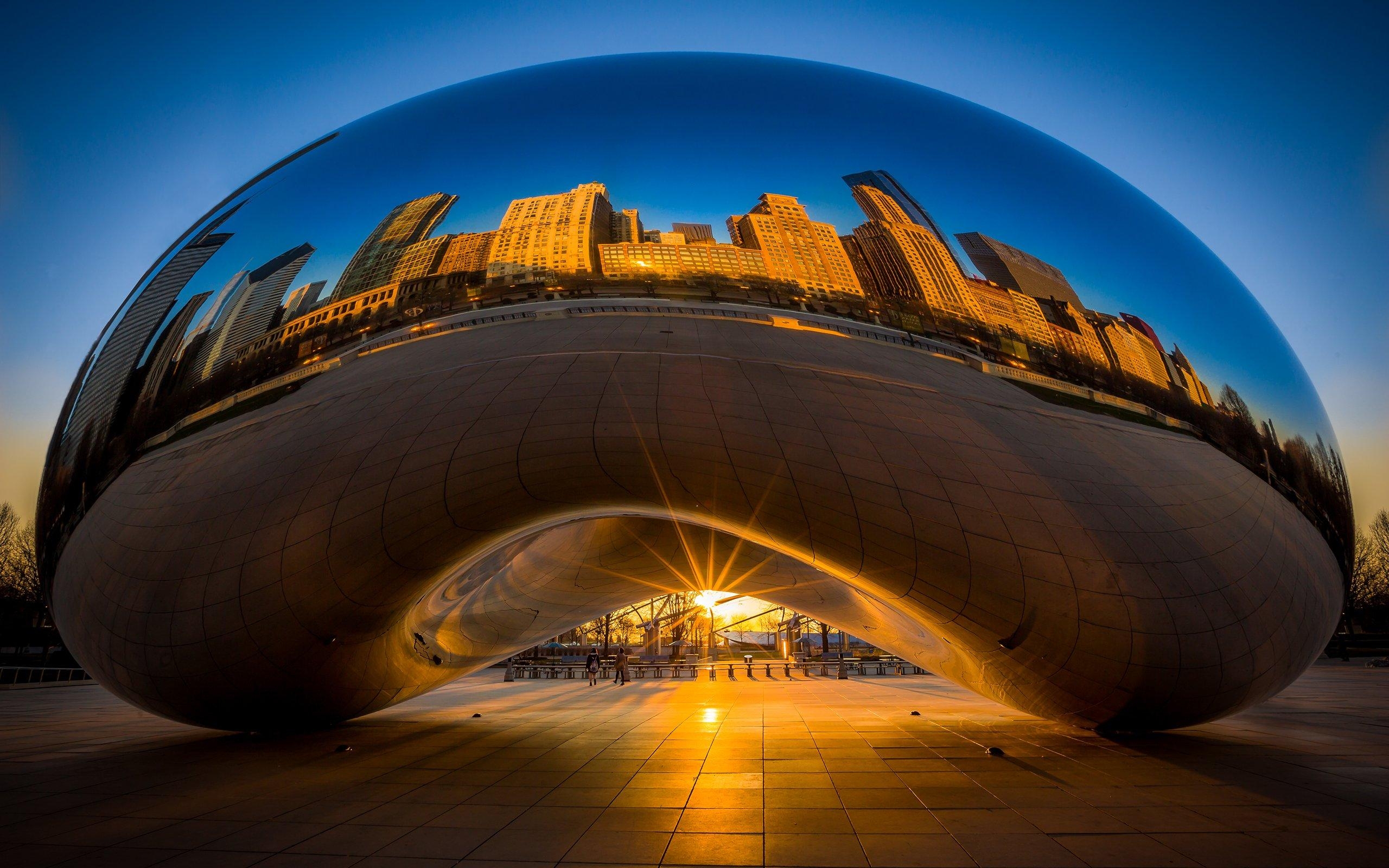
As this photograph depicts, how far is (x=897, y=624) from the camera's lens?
912 cm

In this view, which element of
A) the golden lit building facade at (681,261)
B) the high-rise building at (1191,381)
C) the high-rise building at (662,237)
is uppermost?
the high-rise building at (662,237)

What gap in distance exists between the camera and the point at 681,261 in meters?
5.78

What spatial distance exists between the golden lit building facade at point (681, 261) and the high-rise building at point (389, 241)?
5.33ft

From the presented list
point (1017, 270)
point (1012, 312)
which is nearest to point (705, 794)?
point (1012, 312)

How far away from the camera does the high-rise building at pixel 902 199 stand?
612cm

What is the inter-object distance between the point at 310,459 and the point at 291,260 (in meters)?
1.96

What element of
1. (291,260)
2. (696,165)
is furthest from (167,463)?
(696,165)

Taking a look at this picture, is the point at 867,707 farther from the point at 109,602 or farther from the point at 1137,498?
the point at 109,602

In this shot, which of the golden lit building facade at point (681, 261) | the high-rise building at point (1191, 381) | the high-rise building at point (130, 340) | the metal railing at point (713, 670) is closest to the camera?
the golden lit building facade at point (681, 261)

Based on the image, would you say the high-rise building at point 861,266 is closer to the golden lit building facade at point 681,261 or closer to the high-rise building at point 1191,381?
the golden lit building facade at point 681,261

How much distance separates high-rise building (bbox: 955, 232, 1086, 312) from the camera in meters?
6.15

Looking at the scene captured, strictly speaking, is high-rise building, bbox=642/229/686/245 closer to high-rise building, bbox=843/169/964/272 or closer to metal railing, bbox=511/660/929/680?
high-rise building, bbox=843/169/964/272

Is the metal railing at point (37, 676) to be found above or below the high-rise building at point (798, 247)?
below

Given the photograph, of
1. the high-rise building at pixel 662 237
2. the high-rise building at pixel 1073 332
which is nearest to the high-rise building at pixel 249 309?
the high-rise building at pixel 662 237
